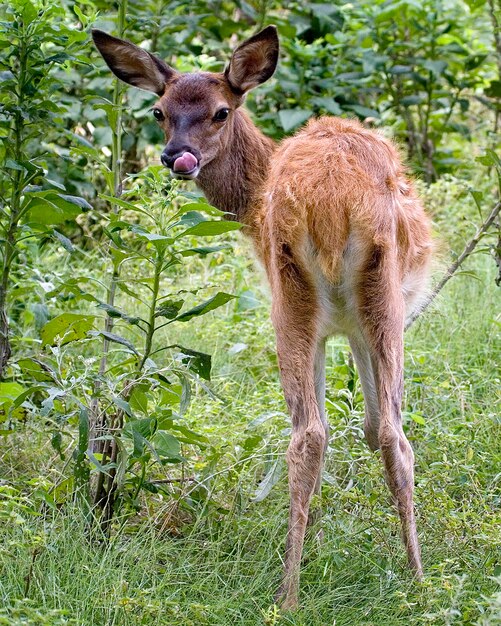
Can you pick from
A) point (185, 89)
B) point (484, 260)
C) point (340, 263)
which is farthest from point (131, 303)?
point (340, 263)

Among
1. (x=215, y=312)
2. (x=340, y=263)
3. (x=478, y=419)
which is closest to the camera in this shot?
(x=340, y=263)

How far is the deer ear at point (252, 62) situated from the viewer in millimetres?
6047

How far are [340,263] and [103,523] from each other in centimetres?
157

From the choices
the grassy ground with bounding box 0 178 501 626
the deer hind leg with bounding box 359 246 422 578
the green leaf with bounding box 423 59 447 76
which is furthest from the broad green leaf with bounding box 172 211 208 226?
the green leaf with bounding box 423 59 447 76

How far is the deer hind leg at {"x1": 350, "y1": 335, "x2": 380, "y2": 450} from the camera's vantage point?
204 inches

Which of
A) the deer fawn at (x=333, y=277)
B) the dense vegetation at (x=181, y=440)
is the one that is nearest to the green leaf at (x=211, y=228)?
the dense vegetation at (x=181, y=440)

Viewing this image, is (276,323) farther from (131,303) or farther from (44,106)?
(131,303)

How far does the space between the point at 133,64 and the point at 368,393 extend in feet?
8.06

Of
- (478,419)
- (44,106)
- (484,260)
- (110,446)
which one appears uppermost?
(44,106)

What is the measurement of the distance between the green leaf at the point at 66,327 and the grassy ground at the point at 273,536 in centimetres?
61

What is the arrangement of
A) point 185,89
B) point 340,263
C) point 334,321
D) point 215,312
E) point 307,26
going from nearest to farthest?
1. point 340,263
2. point 334,321
3. point 185,89
4. point 215,312
5. point 307,26

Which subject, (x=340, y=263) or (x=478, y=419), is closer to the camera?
A: (x=340, y=263)

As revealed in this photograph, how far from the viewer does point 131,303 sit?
299 inches

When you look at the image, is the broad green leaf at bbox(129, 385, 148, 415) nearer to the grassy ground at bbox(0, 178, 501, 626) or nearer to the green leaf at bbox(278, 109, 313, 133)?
the grassy ground at bbox(0, 178, 501, 626)
